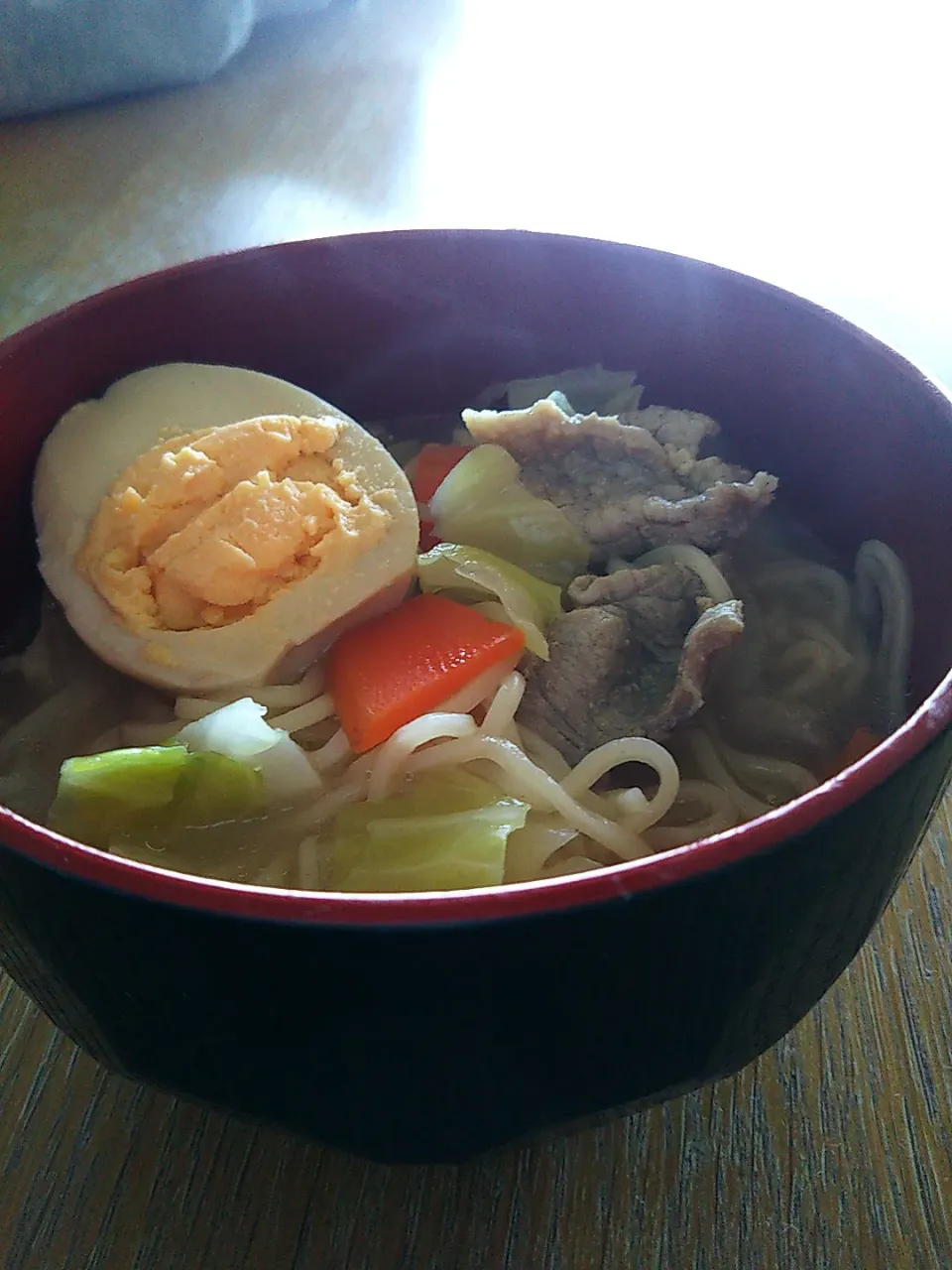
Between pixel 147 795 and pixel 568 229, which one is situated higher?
pixel 568 229

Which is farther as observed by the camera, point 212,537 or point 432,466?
point 432,466

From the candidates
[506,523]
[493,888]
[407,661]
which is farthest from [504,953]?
[506,523]

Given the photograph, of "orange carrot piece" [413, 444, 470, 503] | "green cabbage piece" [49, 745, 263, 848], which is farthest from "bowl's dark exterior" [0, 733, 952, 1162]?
"orange carrot piece" [413, 444, 470, 503]

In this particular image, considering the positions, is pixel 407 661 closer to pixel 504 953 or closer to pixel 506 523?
pixel 506 523

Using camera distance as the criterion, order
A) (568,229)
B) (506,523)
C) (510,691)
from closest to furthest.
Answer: (510,691) < (506,523) < (568,229)

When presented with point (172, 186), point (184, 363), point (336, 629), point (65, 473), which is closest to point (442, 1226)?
point (336, 629)

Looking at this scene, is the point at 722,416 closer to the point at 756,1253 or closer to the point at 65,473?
the point at 65,473

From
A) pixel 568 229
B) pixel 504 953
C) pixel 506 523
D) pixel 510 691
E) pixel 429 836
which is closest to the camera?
pixel 504 953
